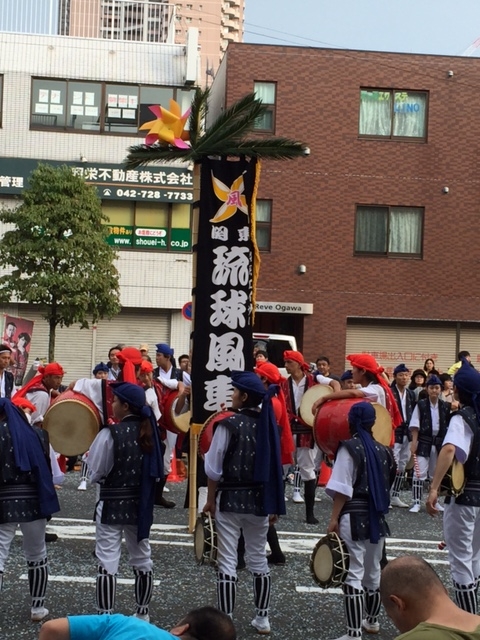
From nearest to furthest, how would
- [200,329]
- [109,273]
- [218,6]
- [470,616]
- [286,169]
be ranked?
[470,616]
[200,329]
[109,273]
[286,169]
[218,6]

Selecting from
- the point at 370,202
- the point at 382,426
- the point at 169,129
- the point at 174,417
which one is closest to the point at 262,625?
the point at 382,426

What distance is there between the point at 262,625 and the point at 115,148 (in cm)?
2164

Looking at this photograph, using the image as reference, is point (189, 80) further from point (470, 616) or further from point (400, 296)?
point (470, 616)

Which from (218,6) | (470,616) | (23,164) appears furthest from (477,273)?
(218,6)

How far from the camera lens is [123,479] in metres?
6.59

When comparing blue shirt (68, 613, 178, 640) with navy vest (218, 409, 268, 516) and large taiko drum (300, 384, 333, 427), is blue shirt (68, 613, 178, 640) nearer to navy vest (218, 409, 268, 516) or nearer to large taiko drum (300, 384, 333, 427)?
navy vest (218, 409, 268, 516)

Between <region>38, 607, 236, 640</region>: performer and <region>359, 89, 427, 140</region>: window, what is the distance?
24450 millimetres

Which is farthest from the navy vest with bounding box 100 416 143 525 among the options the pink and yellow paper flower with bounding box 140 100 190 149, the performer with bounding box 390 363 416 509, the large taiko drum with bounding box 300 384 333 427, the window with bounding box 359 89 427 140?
the window with bounding box 359 89 427 140

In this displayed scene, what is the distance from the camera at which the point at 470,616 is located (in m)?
3.05

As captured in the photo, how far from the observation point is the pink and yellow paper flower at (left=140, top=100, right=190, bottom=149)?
994cm

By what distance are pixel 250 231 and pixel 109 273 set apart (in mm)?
13695

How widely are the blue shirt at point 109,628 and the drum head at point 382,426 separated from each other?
5942 millimetres

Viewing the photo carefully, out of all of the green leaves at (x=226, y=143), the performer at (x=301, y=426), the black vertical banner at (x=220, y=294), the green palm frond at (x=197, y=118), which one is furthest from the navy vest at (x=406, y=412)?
the green palm frond at (x=197, y=118)

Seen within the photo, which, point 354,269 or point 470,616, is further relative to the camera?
point 354,269
